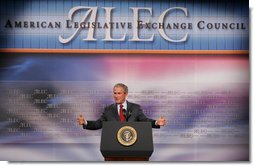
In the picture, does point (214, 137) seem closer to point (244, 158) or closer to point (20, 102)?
point (244, 158)

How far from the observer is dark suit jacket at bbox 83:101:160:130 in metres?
7.10

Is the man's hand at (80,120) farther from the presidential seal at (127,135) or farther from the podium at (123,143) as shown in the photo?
the presidential seal at (127,135)

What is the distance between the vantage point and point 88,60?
7145 mm

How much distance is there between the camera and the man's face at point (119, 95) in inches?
282

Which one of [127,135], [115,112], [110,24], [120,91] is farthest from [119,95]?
[127,135]

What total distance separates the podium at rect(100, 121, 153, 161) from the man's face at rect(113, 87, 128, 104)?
89 cm

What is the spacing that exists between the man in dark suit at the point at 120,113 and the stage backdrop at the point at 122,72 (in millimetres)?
77

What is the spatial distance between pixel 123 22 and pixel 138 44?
1.12ft

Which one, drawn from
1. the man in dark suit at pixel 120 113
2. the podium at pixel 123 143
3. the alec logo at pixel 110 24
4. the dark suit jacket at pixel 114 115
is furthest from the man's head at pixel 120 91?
the podium at pixel 123 143

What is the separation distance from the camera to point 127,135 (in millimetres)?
6211

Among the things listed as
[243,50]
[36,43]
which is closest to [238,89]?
[243,50]

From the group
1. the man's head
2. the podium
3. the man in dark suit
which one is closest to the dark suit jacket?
the man in dark suit

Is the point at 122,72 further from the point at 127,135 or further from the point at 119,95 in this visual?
the point at 127,135

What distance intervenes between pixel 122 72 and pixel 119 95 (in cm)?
30
